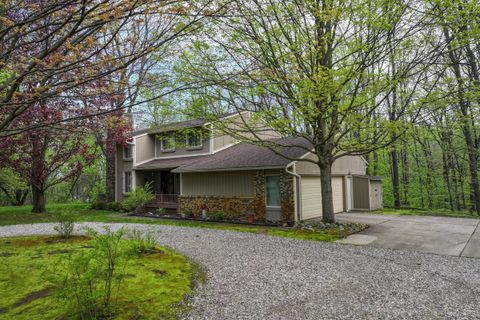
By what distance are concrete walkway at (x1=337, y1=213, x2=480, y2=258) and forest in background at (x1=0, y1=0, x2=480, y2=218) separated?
303 centimetres

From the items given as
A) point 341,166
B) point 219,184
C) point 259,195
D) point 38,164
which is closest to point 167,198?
point 219,184

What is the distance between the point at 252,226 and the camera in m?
11.6

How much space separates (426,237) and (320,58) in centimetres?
655

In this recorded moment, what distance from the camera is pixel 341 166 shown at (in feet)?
51.6

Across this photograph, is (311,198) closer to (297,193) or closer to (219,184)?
(297,193)

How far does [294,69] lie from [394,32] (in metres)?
3.14

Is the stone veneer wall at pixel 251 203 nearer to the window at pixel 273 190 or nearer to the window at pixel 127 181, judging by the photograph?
the window at pixel 273 190

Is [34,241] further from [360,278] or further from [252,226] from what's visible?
[360,278]

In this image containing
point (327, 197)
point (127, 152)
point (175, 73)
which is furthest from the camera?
→ point (127, 152)

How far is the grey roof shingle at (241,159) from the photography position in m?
12.3

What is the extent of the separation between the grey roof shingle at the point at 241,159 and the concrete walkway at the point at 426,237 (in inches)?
146

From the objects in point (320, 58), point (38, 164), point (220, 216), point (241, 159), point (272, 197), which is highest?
point (320, 58)

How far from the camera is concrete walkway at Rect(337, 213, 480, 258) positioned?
7.58m

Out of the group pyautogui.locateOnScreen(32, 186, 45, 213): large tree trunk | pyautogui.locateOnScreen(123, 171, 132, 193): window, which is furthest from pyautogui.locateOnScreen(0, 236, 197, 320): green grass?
pyautogui.locateOnScreen(123, 171, 132, 193): window
